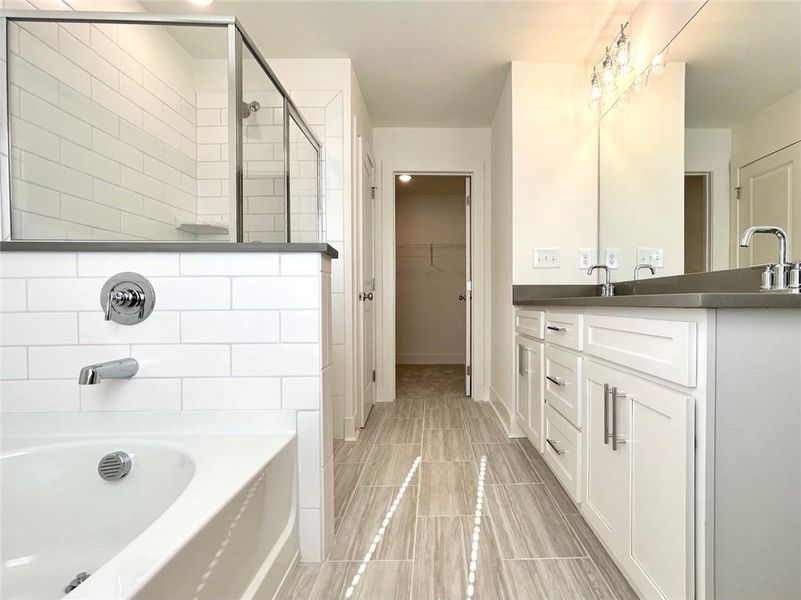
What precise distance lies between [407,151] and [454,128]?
462 millimetres

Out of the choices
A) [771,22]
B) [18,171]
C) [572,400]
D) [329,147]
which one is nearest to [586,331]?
[572,400]

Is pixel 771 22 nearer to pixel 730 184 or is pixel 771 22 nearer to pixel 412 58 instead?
pixel 730 184

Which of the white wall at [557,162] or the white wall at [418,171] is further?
the white wall at [418,171]

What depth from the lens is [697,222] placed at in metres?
1.43

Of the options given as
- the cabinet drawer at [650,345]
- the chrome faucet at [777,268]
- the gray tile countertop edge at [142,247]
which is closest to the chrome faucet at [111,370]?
the gray tile countertop edge at [142,247]

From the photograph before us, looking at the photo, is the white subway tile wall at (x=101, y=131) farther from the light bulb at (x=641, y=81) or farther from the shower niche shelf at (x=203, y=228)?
the light bulb at (x=641, y=81)

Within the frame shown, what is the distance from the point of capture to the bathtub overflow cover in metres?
0.97

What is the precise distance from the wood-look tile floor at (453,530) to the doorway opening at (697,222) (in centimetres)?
111

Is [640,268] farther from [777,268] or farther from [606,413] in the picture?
[606,413]

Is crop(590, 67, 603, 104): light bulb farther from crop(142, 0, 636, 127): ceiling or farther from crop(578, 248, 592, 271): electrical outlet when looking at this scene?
crop(578, 248, 592, 271): electrical outlet

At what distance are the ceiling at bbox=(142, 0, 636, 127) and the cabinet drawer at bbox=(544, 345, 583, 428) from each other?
5.70 ft

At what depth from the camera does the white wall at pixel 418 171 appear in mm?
3209

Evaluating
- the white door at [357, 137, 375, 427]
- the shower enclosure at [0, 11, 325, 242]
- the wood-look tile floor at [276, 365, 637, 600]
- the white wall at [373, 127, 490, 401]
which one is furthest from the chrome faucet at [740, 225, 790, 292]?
the white wall at [373, 127, 490, 401]

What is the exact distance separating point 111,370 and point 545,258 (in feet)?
7.14
